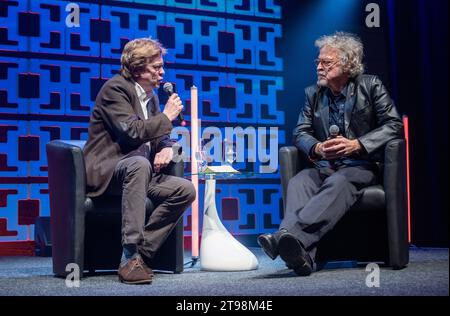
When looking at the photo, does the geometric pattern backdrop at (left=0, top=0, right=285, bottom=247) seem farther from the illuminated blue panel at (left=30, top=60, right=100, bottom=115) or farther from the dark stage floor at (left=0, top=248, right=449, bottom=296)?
the dark stage floor at (left=0, top=248, right=449, bottom=296)

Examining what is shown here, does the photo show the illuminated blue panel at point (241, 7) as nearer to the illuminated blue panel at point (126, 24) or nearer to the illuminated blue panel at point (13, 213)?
the illuminated blue panel at point (126, 24)

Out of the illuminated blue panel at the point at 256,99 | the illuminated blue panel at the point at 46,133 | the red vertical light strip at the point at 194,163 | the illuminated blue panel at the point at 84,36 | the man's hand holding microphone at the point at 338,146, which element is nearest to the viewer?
the man's hand holding microphone at the point at 338,146

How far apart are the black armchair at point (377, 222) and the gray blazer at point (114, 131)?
72 centimetres

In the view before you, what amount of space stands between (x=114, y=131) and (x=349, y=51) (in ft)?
4.00

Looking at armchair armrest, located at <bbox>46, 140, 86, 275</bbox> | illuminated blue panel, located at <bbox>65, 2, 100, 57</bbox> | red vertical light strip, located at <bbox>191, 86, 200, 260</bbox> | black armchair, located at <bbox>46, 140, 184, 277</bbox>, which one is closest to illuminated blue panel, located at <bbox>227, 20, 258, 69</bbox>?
illuminated blue panel, located at <bbox>65, 2, 100, 57</bbox>

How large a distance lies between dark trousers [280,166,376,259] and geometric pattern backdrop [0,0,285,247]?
7.83 feet

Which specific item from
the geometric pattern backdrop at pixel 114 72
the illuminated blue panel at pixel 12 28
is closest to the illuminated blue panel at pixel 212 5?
the geometric pattern backdrop at pixel 114 72

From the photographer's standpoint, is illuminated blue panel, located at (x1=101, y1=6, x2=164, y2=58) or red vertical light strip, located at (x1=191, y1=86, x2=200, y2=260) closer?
red vertical light strip, located at (x1=191, y1=86, x2=200, y2=260)

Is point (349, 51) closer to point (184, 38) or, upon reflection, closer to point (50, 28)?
point (184, 38)

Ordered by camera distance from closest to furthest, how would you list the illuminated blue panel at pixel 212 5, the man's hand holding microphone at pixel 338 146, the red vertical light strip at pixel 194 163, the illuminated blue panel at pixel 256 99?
the man's hand holding microphone at pixel 338 146 < the red vertical light strip at pixel 194 163 < the illuminated blue panel at pixel 212 5 < the illuminated blue panel at pixel 256 99

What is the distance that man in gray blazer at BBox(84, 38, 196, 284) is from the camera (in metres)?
2.76

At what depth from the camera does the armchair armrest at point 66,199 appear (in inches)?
114

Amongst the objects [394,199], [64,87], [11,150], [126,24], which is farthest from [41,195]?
[394,199]

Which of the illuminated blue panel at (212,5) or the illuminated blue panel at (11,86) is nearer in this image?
the illuminated blue panel at (11,86)
